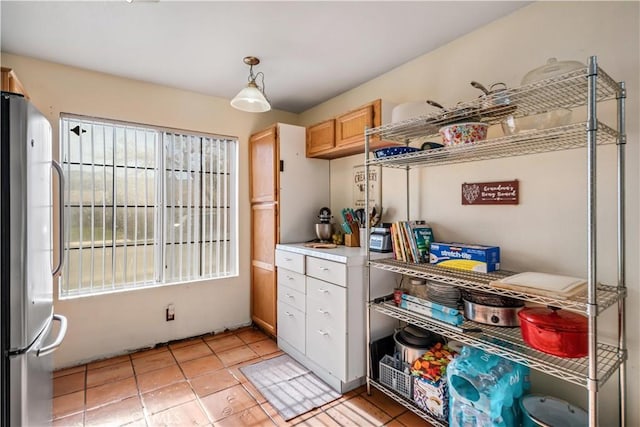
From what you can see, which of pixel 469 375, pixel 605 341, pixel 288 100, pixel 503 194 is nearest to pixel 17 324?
pixel 469 375

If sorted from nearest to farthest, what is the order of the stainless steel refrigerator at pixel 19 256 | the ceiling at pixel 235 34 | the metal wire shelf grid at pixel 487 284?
the stainless steel refrigerator at pixel 19 256, the metal wire shelf grid at pixel 487 284, the ceiling at pixel 235 34

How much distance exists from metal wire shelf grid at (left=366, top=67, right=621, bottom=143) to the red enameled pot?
940 mm

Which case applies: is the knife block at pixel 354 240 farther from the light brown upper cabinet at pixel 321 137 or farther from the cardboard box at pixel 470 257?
the cardboard box at pixel 470 257

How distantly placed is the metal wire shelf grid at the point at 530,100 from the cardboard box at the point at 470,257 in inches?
27.5

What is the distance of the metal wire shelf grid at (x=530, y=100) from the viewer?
49.7 inches

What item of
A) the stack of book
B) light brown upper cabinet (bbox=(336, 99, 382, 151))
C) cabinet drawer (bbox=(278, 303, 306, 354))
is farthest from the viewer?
cabinet drawer (bbox=(278, 303, 306, 354))

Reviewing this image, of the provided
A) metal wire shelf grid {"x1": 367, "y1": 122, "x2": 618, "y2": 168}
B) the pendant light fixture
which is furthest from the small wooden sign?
the pendant light fixture

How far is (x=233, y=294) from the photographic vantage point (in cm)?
314

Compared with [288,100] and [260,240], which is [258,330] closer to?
[260,240]

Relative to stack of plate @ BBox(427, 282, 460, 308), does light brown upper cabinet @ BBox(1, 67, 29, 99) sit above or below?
above

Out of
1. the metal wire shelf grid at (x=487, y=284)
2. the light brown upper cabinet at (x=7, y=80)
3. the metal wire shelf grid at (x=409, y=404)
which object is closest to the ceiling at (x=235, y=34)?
the light brown upper cabinet at (x=7, y=80)

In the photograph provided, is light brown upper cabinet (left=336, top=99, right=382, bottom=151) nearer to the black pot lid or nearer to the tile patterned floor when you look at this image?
the black pot lid

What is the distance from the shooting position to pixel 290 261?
2.55 m

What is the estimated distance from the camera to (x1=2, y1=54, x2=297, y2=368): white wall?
2.34 meters
